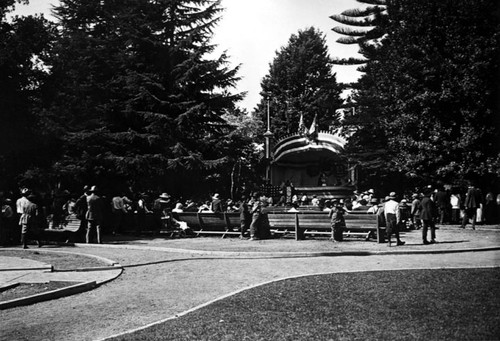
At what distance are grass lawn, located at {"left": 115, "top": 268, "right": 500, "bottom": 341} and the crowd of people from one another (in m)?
6.39

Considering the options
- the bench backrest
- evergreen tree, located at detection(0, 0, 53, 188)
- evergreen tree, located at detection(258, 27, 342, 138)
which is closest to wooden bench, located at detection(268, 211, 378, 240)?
the bench backrest

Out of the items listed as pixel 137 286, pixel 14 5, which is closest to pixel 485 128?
pixel 137 286

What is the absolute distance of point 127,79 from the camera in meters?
28.0

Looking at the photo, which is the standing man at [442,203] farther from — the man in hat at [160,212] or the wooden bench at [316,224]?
the man in hat at [160,212]

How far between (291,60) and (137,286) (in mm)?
52579

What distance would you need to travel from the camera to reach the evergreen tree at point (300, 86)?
55.3 m

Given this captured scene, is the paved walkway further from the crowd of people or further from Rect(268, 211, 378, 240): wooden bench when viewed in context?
the crowd of people

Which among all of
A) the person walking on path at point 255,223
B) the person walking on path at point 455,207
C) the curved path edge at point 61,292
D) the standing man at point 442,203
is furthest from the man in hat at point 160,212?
the person walking on path at point 455,207

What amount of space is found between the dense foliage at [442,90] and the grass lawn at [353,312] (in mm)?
15870

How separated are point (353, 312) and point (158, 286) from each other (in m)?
3.73

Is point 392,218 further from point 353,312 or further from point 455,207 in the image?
point 455,207

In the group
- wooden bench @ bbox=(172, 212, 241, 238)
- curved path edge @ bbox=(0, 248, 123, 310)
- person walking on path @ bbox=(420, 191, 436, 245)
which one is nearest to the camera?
curved path edge @ bbox=(0, 248, 123, 310)

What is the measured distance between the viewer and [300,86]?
5816 centimetres

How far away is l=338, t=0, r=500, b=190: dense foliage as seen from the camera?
22188 mm
